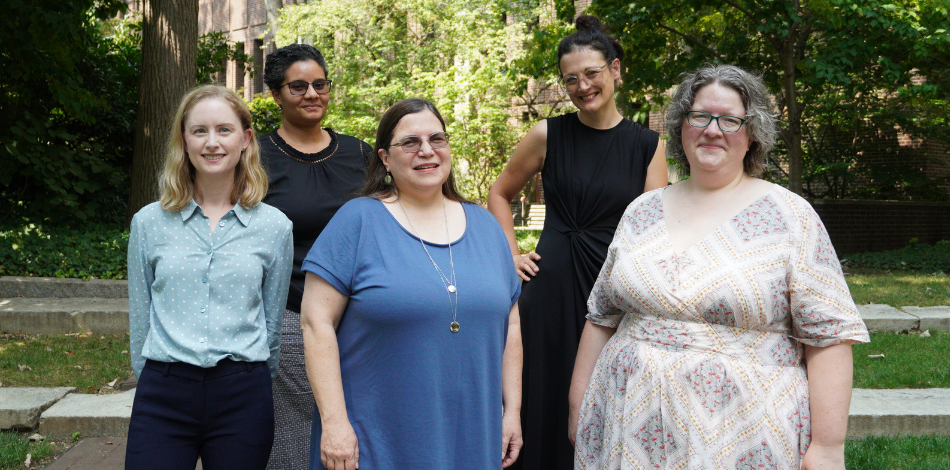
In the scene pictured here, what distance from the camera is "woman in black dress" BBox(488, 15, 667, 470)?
326 cm

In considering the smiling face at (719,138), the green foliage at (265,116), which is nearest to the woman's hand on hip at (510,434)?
the smiling face at (719,138)

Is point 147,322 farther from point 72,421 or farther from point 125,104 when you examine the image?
point 125,104

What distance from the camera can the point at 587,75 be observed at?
3.23m

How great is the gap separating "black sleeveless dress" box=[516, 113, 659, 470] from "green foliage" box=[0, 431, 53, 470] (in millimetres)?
2967

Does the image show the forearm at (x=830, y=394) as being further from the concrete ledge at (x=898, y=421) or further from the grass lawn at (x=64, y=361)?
the grass lawn at (x=64, y=361)

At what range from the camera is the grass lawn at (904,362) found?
5705 millimetres

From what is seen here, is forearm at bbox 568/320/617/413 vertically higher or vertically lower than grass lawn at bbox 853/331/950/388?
higher

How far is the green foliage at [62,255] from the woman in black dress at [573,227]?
23.1 ft


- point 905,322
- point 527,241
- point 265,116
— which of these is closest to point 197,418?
point 905,322

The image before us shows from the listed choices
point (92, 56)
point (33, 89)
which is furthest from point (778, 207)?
point (92, 56)

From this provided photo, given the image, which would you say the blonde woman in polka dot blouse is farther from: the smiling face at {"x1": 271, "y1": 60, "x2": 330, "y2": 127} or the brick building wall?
the brick building wall

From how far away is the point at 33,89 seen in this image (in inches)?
413

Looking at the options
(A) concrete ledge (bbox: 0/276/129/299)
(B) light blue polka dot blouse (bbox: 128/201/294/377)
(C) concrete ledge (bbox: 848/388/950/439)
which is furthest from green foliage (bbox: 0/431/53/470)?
(C) concrete ledge (bbox: 848/388/950/439)

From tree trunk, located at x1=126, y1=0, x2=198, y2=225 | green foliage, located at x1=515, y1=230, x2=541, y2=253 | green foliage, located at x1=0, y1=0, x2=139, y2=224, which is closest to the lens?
tree trunk, located at x1=126, y1=0, x2=198, y2=225
